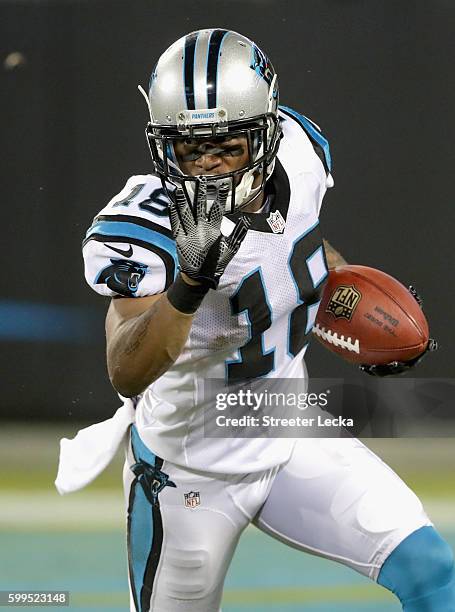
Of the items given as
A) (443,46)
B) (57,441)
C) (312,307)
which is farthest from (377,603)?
(443,46)

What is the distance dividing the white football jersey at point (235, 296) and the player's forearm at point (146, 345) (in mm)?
79

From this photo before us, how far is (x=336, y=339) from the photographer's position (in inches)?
70.5

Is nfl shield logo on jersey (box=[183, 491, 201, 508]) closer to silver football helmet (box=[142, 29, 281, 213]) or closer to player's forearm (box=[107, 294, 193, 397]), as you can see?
player's forearm (box=[107, 294, 193, 397])

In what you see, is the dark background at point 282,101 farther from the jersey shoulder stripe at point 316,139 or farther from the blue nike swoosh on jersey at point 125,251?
the blue nike swoosh on jersey at point 125,251

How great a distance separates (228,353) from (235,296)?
3.9 inches

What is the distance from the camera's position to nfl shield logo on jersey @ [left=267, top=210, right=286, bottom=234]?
5.21ft

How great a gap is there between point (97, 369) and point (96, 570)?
2.00ft

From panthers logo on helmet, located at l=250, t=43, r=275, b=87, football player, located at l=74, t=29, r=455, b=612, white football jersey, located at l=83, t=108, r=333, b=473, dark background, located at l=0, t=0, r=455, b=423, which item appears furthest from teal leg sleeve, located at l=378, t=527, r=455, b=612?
dark background, located at l=0, t=0, r=455, b=423

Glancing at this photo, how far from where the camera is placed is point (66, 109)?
2.72m

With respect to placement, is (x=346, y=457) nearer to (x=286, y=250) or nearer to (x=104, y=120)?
(x=286, y=250)

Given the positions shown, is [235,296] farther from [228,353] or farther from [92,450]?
[92,450]

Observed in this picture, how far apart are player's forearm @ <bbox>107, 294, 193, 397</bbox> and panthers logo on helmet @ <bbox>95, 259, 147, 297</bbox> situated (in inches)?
1.6

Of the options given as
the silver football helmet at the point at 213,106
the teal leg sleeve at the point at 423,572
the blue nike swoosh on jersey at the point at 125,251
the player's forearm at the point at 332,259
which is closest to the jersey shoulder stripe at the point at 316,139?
the player's forearm at the point at 332,259

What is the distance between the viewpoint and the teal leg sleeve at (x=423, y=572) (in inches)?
61.9
